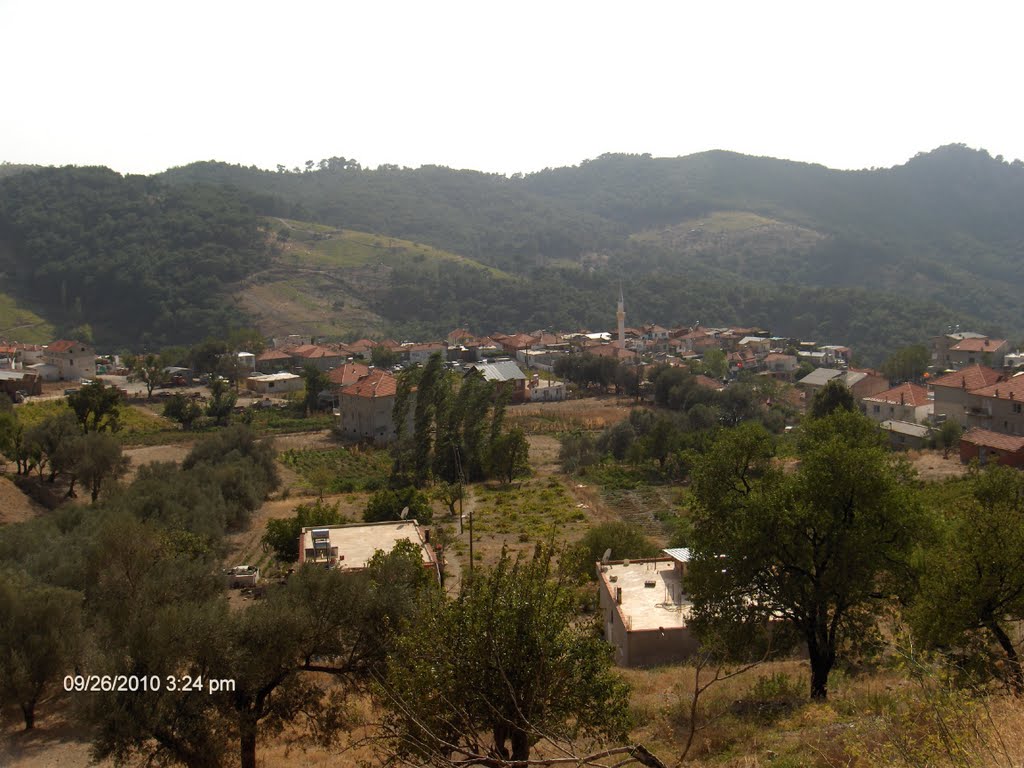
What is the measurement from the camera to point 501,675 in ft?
20.9

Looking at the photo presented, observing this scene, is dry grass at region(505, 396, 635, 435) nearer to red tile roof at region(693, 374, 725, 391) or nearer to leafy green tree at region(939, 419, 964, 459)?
red tile roof at region(693, 374, 725, 391)

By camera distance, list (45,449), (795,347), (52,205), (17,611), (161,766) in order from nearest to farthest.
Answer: (161,766) < (17,611) < (45,449) < (795,347) < (52,205)

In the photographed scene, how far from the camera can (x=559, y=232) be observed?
513ft

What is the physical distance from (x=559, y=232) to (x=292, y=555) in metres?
143

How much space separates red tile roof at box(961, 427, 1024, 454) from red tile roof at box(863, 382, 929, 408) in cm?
922

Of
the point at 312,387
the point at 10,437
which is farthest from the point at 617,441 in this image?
the point at 10,437

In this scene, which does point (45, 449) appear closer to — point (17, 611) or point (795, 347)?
point (17, 611)

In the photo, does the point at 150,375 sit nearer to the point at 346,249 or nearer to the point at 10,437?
the point at 10,437

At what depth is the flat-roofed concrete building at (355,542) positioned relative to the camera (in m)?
16.3

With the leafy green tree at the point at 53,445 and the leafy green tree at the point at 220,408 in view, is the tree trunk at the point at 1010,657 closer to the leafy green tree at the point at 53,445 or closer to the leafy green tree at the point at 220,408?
the leafy green tree at the point at 53,445

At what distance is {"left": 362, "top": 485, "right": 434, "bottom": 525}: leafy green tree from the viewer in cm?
2262

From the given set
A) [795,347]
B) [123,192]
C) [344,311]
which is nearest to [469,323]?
[344,311]

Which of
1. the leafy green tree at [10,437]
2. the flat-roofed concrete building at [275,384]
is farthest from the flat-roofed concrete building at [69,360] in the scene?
the leafy green tree at [10,437]

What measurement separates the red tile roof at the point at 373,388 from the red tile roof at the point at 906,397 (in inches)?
967
